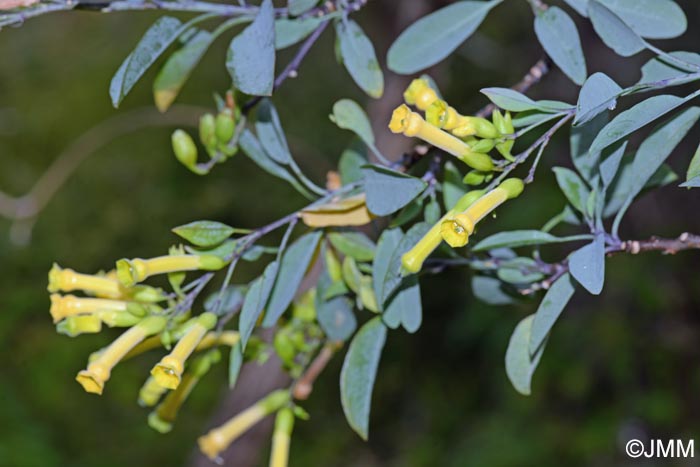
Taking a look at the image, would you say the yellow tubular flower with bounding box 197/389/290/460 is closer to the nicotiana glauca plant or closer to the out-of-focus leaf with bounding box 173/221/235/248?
the nicotiana glauca plant

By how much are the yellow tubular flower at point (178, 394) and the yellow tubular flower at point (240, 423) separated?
0.25 ft

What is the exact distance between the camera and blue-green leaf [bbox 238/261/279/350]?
1.51ft

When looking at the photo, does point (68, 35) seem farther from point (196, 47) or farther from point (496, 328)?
point (196, 47)

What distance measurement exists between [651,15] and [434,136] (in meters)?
0.19

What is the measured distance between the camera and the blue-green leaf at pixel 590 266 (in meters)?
0.41

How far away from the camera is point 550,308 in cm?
47

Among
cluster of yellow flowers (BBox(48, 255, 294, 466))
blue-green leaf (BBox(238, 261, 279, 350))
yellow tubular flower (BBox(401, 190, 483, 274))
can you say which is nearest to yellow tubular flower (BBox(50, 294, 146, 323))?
cluster of yellow flowers (BBox(48, 255, 294, 466))

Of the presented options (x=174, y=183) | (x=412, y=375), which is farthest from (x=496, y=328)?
(x=174, y=183)

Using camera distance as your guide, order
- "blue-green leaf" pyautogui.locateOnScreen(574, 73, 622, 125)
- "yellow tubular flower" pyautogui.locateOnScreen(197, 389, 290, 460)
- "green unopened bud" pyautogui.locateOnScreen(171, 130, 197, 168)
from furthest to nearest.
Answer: "yellow tubular flower" pyautogui.locateOnScreen(197, 389, 290, 460) → "green unopened bud" pyautogui.locateOnScreen(171, 130, 197, 168) → "blue-green leaf" pyautogui.locateOnScreen(574, 73, 622, 125)

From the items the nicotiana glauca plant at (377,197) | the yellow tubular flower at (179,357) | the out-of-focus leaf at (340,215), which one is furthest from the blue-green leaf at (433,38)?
the yellow tubular flower at (179,357)

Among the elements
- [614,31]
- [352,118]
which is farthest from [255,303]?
[614,31]

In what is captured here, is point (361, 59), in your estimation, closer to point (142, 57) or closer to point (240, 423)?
point (142, 57)

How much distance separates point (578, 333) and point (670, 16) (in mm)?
1359

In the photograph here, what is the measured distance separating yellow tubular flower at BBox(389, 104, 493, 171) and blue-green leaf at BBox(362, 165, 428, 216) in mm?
32
